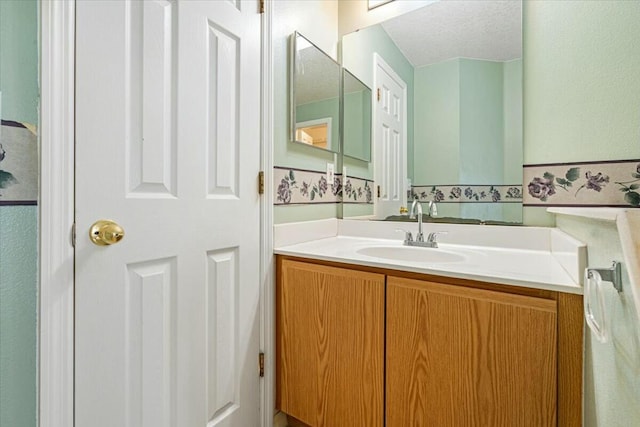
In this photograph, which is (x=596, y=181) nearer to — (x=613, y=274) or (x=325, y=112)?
(x=613, y=274)

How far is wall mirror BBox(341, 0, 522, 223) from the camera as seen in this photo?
1356 mm

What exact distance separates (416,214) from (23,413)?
5.05 ft

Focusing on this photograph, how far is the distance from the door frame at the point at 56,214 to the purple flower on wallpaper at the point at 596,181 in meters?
1.68

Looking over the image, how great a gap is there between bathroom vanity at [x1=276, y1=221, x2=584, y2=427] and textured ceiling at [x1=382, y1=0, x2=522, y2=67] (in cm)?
85

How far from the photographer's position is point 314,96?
1578 mm

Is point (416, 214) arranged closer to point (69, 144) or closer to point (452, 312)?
point (452, 312)

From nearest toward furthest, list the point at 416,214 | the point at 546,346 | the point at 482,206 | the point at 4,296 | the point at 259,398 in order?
the point at 4,296, the point at 546,346, the point at 259,398, the point at 482,206, the point at 416,214

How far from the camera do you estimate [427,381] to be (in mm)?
934

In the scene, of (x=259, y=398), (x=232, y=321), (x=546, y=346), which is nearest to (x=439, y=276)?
(x=546, y=346)

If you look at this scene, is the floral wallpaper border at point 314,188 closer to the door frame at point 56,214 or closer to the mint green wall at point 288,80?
the mint green wall at point 288,80

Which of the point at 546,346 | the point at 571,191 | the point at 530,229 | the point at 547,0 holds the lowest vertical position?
the point at 546,346

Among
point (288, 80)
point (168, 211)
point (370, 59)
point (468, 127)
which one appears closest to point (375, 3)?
point (370, 59)

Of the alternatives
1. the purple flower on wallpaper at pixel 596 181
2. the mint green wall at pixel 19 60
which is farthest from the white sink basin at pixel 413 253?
the mint green wall at pixel 19 60

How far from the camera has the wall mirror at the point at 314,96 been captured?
146 cm
